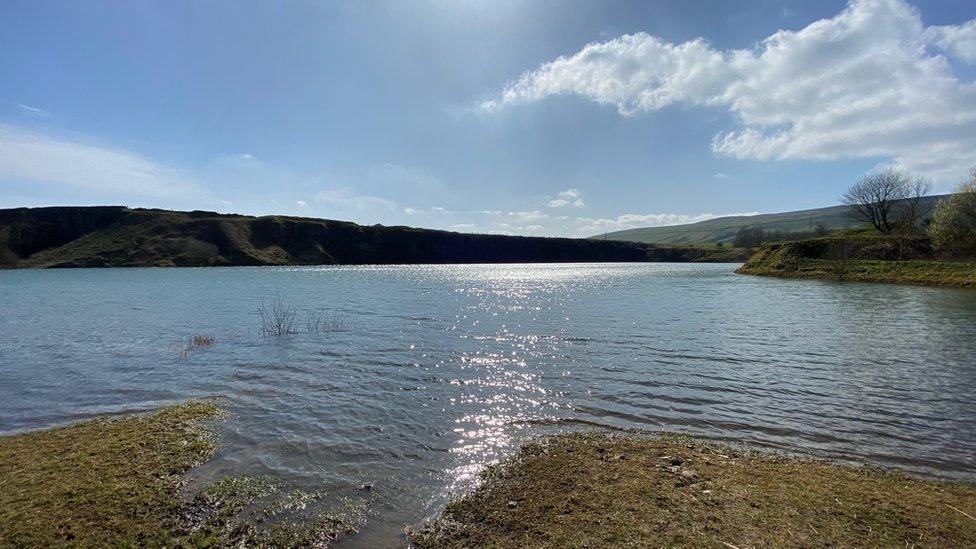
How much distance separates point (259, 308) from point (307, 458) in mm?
34325

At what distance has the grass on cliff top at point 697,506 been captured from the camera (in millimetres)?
6539

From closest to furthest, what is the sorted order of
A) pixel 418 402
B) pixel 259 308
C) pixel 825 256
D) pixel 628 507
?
pixel 628 507
pixel 418 402
pixel 259 308
pixel 825 256

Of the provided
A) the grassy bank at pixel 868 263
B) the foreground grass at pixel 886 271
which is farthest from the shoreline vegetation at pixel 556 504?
the foreground grass at pixel 886 271

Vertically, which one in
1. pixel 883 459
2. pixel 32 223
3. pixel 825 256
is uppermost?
pixel 32 223

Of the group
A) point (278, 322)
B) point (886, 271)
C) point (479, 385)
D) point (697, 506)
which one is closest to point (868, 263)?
point (886, 271)

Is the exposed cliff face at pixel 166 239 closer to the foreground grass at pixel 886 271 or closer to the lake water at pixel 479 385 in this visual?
the lake water at pixel 479 385

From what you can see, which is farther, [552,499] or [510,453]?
[510,453]

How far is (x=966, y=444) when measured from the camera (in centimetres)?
1083

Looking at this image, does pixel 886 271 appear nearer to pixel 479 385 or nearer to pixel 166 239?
pixel 479 385

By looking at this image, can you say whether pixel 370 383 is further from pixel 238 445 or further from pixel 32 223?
pixel 32 223

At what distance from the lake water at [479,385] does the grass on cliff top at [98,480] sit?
3.34 ft

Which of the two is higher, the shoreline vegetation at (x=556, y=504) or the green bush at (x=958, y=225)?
the green bush at (x=958, y=225)

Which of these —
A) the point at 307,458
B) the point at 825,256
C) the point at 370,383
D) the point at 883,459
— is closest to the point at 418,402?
the point at 370,383

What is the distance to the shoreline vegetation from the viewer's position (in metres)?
6.66
